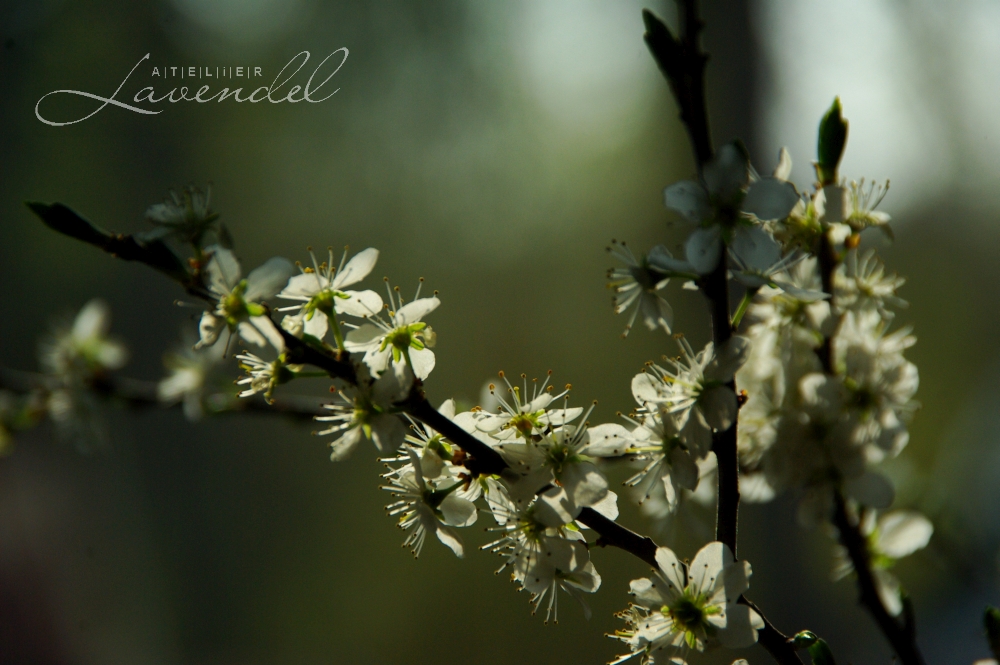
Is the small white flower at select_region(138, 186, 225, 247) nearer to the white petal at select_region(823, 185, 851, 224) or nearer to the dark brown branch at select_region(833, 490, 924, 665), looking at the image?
the white petal at select_region(823, 185, 851, 224)

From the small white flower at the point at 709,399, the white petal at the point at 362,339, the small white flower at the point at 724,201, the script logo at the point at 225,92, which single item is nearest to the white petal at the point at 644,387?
the small white flower at the point at 709,399

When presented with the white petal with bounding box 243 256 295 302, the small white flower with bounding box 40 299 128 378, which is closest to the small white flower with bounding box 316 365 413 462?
the white petal with bounding box 243 256 295 302

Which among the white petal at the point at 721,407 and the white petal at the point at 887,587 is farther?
the white petal at the point at 887,587

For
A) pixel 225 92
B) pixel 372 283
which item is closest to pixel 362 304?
pixel 225 92

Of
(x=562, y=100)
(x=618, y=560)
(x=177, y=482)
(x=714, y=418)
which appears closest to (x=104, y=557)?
(x=177, y=482)

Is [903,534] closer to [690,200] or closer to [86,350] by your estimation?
[690,200]

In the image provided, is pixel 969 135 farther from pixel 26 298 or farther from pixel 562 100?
pixel 26 298

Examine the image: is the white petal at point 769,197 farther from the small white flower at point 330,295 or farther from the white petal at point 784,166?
the small white flower at point 330,295
